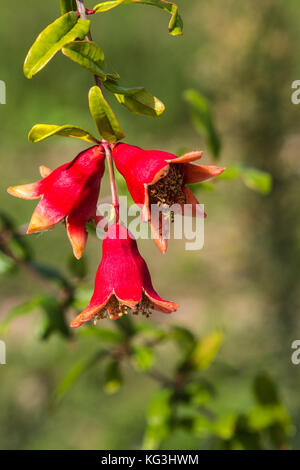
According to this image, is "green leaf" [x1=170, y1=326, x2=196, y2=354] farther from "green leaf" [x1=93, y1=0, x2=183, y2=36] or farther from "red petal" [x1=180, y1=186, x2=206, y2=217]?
"green leaf" [x1=93, y1=0, x2=183, y2=36]

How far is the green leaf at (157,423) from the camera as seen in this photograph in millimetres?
1001

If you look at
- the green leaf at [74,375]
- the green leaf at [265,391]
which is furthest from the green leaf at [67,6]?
the green leaf at [265,391]

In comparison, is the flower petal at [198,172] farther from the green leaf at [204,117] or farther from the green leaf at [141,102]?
the green leaf at [204,117]

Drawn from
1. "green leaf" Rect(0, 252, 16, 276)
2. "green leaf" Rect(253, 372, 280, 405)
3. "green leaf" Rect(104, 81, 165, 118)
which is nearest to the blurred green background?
"green leaf" Rect(253, 372, 280, 405)

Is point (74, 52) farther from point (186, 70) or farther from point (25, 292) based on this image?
point (186, 70)

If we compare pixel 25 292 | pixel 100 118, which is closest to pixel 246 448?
pixel 100 118

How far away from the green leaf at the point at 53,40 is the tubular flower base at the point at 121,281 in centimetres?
20

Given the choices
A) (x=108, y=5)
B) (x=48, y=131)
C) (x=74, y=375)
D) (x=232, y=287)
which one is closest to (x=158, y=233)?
(x=48, y=131)

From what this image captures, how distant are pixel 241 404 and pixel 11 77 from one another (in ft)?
8.89

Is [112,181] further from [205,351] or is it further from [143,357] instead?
[205,351]

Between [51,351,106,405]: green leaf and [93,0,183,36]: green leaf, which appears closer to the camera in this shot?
[93,0,183,36]: green leaf

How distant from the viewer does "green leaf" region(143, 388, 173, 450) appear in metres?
1.00

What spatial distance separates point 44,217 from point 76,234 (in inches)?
1.6

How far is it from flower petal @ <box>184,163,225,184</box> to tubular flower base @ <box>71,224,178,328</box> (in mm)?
95
